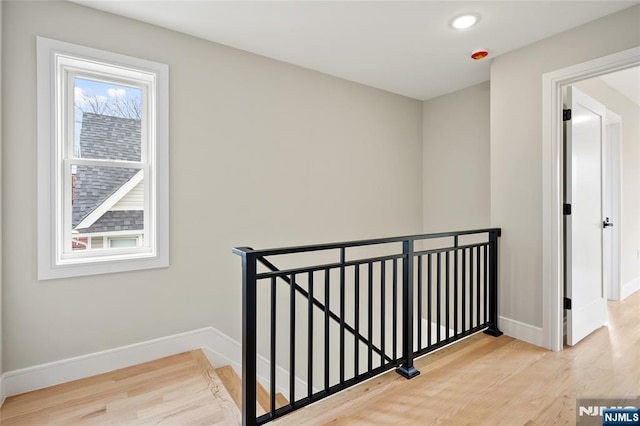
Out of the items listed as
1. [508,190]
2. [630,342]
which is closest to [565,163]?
[508,190]

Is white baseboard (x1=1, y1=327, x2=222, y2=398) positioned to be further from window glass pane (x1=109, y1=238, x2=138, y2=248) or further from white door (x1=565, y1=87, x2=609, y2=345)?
white door (x1=565, y1=87, x2=609, y2=345)

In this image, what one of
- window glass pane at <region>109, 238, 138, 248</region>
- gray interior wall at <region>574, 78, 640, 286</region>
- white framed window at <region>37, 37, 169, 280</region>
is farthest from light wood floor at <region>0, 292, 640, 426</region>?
gray interior wall at <region>574, 78, 640, 286</region>

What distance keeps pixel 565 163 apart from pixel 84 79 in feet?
12.2

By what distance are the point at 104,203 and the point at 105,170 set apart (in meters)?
0.24

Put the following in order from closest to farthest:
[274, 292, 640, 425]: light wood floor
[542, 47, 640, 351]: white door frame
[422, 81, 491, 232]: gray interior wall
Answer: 1. [274, 292, 640, 425]: light wood floor
2. [542, 47, 640, 351]: white door frame
3. [422, 81, 491, 232]: gray interior wall

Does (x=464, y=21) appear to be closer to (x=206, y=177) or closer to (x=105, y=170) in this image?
(x=206, y=177)

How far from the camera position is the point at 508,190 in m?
2.73

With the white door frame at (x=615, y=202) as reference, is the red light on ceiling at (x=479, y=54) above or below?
above

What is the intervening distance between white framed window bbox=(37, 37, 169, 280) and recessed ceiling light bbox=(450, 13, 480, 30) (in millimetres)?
2158

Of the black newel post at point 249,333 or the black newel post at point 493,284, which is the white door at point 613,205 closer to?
the black newel post at point 493,284

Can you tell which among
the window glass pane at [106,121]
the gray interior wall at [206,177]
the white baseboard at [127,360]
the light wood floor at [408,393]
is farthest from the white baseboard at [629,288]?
the window glass pane at [106,121]

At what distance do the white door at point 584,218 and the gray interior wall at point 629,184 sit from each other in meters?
1.30

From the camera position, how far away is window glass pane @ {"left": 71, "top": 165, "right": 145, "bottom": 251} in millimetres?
2221

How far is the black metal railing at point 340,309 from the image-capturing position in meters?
1.62
